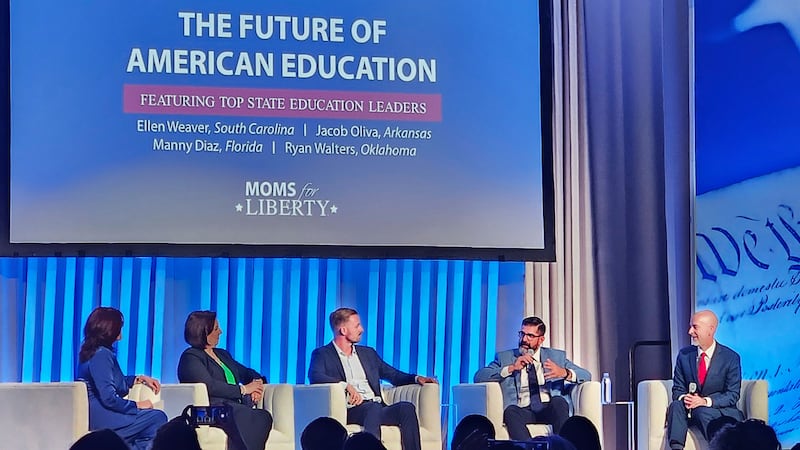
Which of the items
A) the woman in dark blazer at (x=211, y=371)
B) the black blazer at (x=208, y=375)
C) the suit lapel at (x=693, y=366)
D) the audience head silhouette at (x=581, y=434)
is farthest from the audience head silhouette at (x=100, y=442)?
the suit lapel at (x=693, y=366)

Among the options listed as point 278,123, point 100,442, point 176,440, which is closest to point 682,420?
point 278,123

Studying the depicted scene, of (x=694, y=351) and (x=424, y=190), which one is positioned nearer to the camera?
(x=694, y=351)

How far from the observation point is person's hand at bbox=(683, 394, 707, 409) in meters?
5.72

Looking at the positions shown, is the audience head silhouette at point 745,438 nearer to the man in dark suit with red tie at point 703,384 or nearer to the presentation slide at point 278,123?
the man in dark suit with red tie at point 703,384

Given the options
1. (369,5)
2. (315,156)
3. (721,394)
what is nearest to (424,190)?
(315,156)

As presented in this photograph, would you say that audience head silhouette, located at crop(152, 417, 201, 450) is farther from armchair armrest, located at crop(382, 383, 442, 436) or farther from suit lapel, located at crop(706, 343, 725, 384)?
suit lapel, located at crop(706, 343, 725, 384)

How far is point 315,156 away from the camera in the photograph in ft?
21.5

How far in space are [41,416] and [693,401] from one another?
9.81 ft

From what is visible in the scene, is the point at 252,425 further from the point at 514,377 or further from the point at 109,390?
the point at 514,377

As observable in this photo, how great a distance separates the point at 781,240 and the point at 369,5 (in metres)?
2.66

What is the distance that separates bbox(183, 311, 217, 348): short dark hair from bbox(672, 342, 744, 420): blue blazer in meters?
2.31

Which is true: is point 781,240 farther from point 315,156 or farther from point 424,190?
point 315,156

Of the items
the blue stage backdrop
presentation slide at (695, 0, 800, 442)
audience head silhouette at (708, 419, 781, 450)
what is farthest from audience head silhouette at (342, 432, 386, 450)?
presentation slide at (695, 0, 800, 442)

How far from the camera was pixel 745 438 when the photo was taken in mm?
3156
